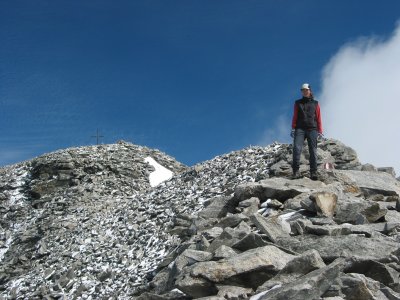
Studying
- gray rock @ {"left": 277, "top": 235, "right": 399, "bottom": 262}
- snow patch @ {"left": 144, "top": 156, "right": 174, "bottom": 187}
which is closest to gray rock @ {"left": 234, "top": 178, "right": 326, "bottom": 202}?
gray rock @ {"left": 277, "top": 235, "right": 399, "bottom": 262}

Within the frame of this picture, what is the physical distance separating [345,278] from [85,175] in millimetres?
24074

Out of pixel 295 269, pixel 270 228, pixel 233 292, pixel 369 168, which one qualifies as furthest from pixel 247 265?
pixel 369 168

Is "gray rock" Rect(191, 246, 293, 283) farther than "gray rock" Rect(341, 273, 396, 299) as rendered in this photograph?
Yes

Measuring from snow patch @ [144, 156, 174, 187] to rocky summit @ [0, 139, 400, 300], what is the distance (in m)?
0.22

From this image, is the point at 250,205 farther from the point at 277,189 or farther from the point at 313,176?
the point at 313,176

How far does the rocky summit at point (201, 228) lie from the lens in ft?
27.6

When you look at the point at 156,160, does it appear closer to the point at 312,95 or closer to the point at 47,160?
the point at 47,160

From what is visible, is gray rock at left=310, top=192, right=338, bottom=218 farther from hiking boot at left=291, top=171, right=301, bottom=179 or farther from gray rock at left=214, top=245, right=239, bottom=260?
hiking boot at left=291, top=171, right=301, bottom=179

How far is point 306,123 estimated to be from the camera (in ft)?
Result: 51.8

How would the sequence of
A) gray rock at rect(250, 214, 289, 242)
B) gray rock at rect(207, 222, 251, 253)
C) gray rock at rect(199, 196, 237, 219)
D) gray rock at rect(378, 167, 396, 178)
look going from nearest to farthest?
gray rock at rect(250, 214, 289, 242), gray rock at rect(207, 222, 251, 253), gray rock at rect(199, 196, 237, 219), gray rock at rect(378, 167, 396, 178)

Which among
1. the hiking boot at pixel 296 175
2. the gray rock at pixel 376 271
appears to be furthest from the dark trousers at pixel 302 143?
the gray rock at pixel 376 271

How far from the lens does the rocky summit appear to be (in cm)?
841

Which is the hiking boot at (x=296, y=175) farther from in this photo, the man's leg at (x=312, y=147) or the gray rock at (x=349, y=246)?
the gray rock at (x=349, y=246)

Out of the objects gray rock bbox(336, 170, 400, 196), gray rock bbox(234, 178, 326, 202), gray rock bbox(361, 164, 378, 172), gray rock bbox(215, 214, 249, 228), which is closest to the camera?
gray rock bbox(215, 214, 249, 228)
